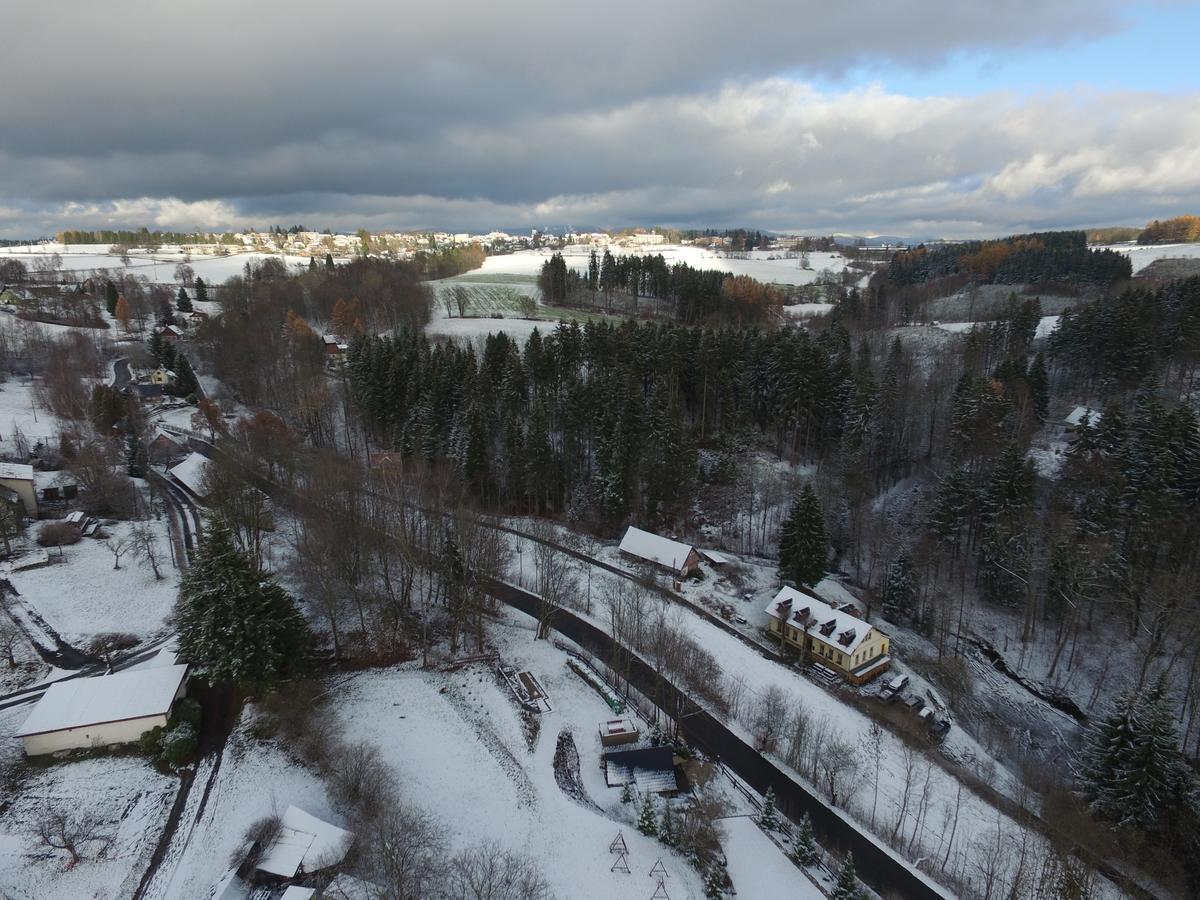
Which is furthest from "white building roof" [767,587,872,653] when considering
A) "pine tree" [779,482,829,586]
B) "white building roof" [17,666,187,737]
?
"white building roof" [17,666,187,737]

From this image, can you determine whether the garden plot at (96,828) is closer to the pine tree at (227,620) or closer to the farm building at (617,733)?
the pine tree at (227,620)

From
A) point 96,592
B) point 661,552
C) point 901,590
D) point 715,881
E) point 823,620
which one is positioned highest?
point 96,592

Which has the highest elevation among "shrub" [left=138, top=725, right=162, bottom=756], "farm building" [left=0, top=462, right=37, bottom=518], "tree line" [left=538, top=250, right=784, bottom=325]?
"tree line" [left=538, top=250, right=784, bottom=325]

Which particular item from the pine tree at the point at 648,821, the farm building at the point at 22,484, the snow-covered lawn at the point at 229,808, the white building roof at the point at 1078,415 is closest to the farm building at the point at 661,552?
the pine tree at the point at 648,821

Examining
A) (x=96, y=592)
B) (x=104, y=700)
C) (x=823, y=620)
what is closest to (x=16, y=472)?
(x=96, y=592)

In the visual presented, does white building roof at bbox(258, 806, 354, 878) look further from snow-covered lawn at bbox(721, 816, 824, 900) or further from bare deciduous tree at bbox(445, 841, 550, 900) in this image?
snow-covered lawn at bbox(721, 816, 824, 900)

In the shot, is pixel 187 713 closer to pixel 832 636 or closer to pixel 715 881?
pixel 715 881

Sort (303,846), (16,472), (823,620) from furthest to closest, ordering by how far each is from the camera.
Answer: (16,472), (823,620), (303,846)
